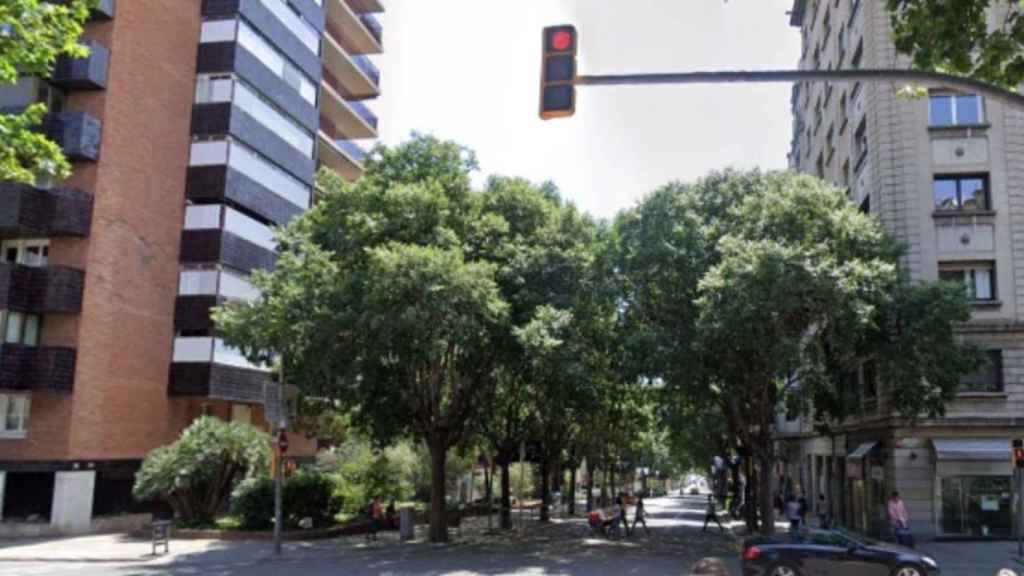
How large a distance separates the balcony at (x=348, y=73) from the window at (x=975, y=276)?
3146cm

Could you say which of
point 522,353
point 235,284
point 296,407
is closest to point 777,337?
point 522,353

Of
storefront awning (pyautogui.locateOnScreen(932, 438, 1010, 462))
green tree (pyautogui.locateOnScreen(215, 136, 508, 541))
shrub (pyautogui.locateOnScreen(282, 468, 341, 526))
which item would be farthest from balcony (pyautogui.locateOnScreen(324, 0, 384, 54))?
storefront awning (pyautogui.locateOnScreen(932, 438, 1010, 462))

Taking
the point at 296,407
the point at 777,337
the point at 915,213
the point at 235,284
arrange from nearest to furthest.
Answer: the point at 777,337, the point at 296,407, the point at 915,213, the point at 235,284

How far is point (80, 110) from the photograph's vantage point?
3180 cm

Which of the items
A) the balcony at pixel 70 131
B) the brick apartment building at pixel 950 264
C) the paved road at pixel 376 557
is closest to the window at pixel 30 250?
the balcony at pixel 70 131

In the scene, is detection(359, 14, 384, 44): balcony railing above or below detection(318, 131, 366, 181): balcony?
above

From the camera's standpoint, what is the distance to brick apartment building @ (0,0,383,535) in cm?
3012

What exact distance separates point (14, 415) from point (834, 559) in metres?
25.2

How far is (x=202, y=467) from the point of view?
2877cm

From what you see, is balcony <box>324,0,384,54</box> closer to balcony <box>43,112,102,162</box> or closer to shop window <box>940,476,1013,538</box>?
balcony <box>43,112,102,162</box>

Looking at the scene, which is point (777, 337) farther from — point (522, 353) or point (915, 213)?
point (915, 213)

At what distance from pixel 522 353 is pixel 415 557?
19.4 ft

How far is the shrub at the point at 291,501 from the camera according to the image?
28719 mm

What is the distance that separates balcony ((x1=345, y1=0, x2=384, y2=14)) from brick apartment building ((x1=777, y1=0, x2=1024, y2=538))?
29.9 meters
